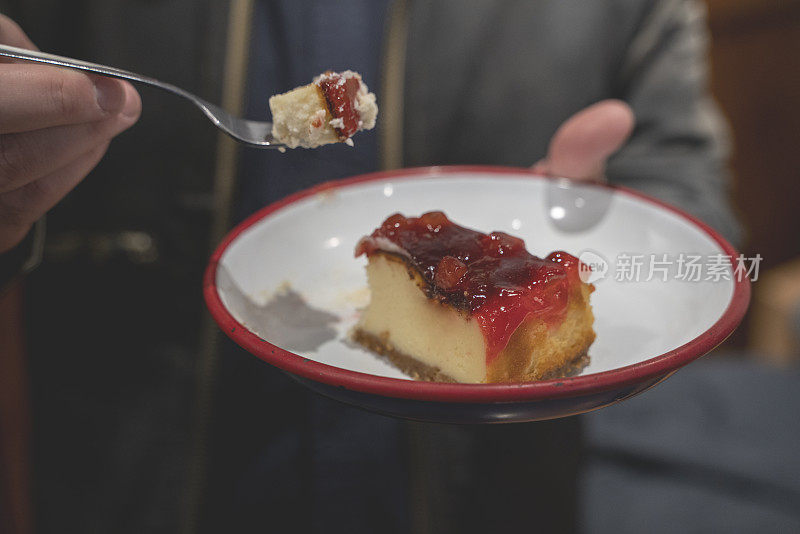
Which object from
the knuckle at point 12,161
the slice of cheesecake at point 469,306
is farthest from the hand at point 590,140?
the knuckle at point 12,161

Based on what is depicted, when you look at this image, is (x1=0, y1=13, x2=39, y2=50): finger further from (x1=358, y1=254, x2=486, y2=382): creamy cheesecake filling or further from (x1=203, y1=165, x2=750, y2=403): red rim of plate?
(x1=358, y1=254, x2=486, y2=382): creamy cheesecake filling

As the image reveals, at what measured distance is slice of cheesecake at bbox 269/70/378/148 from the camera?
1.12 metres

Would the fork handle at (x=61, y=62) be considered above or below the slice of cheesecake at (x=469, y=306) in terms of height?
above

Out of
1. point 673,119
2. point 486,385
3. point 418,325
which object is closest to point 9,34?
point 418,325

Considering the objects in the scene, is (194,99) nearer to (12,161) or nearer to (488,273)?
(12,161)

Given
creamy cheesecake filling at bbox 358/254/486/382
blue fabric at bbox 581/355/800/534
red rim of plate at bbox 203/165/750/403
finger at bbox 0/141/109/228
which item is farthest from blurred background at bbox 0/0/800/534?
blue fabric at bbox 581/355/800/534

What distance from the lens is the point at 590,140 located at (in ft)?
5.15

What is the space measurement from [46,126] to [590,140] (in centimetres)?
123

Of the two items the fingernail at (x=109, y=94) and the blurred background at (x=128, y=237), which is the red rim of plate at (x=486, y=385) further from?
the blurred background at (x=128, y=237)

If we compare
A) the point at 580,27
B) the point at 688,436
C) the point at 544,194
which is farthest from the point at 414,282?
the point at 688,436

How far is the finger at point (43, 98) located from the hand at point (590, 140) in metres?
1.13

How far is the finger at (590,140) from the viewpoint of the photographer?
1.53 metres

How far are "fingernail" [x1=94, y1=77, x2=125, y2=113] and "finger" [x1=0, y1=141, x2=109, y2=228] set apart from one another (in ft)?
0.48

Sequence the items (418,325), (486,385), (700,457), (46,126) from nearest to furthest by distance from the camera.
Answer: (486,385) < (46,126) < (418,325) < (700,457)
